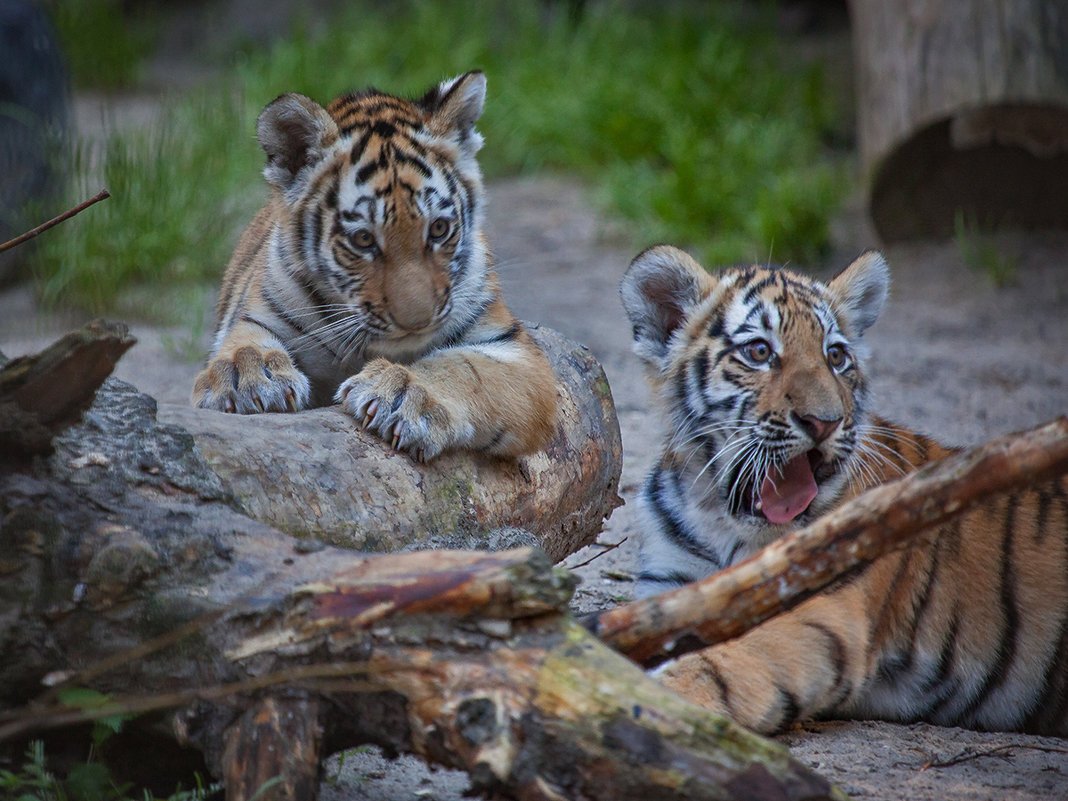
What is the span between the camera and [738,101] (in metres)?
8.04

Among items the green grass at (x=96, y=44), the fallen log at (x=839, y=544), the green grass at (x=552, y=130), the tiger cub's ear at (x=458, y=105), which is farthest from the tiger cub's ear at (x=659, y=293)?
Answer: the green grass at (x=96, y=44)

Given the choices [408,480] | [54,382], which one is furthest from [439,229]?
[54,382]

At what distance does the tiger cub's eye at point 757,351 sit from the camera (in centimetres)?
273

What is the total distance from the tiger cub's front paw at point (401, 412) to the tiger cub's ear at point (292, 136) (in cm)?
88

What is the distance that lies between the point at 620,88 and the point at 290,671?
7055 mm

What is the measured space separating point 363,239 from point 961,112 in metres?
4.21

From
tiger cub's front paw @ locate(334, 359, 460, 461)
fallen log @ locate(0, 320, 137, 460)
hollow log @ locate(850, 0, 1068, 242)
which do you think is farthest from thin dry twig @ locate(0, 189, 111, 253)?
hollow log @ locate(850, 0, 1068, 242)

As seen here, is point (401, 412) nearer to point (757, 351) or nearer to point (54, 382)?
point (54, 382)

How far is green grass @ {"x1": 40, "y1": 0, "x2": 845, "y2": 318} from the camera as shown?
584 cm

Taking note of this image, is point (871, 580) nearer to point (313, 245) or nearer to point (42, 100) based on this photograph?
point (313, 245)

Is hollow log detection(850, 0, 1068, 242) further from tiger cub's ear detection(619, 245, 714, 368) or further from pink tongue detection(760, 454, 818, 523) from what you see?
pink tongue detection(760, 454, 818, 523)

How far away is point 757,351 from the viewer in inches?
108

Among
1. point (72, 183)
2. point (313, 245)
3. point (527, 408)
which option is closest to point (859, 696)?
point (527, 408)

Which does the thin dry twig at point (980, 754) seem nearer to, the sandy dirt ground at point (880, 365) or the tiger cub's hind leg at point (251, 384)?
the sandy dirt ground at point (880, 365)
